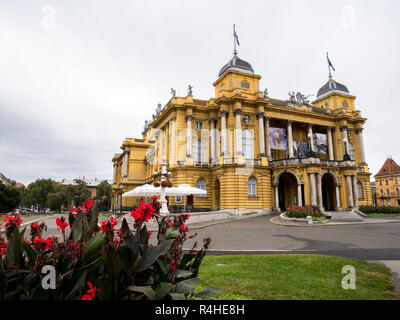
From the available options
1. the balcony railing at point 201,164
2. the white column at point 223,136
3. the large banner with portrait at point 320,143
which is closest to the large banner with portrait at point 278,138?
the large banner with portrait at point 320,143

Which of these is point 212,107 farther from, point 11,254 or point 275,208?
point 11,254

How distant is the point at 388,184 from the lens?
7794 cm

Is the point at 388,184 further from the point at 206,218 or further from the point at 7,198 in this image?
the point at 7,198

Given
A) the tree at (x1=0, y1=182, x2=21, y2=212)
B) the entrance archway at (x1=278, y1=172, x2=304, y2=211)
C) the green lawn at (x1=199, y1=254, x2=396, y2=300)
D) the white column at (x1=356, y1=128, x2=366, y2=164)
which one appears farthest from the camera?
the tree at (x1=0, y1=182, x2=21, y2=212)

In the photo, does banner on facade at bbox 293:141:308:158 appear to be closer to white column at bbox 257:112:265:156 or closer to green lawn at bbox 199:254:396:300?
white column at bbox 257:112:265:156

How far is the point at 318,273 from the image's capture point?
20.4 ft

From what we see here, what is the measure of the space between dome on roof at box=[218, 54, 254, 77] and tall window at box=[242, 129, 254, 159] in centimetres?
841

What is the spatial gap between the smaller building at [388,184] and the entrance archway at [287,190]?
5984cm

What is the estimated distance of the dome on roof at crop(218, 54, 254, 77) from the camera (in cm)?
3444

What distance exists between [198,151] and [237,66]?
40.5 feet

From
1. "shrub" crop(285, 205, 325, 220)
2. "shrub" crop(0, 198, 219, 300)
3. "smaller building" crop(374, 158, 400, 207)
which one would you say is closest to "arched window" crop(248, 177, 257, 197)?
"shrub" crop(285, 205, 325, 220)

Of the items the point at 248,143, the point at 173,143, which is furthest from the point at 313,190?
the point at 173,143
